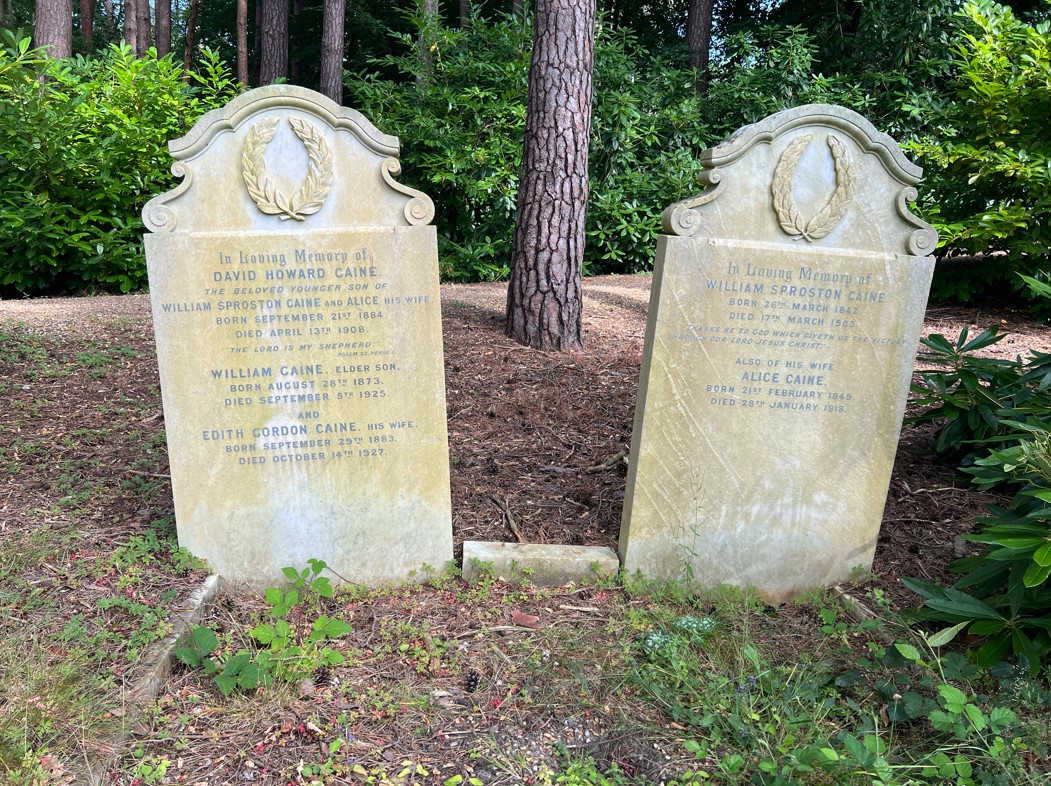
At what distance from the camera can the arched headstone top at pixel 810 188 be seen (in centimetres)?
334

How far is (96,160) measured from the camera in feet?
28.9

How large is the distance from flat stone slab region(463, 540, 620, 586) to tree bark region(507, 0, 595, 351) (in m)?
2.92

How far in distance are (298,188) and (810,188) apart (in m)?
2.26

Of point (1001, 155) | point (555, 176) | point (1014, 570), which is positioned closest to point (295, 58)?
point (555, 176)

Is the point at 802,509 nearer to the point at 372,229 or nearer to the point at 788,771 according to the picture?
the point at 788,771

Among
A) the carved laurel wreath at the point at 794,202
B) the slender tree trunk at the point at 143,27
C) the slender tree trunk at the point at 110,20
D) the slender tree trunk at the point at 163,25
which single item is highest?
the slender tree trunk at the point at 110,20

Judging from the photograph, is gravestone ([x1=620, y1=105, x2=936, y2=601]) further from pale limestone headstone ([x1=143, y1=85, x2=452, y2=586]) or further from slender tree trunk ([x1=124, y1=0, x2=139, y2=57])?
slender tree trunk ([x1=124, y1=0, x2=139, y2=57])

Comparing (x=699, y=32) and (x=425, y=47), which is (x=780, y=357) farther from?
(x=699, y=32)

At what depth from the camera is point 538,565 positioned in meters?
3.76

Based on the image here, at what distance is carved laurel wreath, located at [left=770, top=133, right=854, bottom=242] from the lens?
11.0 ft

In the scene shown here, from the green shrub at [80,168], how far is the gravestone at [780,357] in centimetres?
778

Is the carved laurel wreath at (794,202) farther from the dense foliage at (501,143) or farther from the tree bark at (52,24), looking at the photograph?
the tree bark at (52,24)

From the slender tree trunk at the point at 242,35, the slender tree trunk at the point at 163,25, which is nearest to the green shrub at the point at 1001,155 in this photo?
the slender tree trunk at the point at 242,35

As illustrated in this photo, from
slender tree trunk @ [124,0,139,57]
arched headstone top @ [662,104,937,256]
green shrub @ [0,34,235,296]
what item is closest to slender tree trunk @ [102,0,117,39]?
slender tree trunk @ [124,0,139,57]
